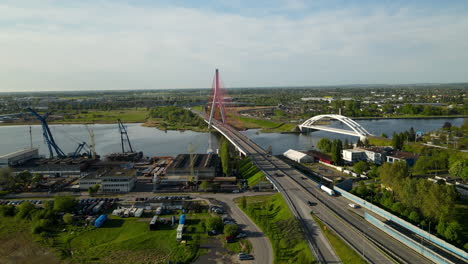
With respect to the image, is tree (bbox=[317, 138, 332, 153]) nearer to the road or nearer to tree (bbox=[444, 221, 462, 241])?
the road

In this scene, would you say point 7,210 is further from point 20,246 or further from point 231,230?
point 231,230

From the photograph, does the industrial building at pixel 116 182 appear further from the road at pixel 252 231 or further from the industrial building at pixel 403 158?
the industrial building at pixel 403 158

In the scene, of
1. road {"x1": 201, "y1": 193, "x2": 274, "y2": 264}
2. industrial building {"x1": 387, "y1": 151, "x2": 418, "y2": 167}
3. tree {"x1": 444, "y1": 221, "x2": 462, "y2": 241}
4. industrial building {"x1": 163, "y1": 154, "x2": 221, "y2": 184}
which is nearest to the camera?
tree {"x1": 444, "y1": 221, "x2": 462, "y2": 241}

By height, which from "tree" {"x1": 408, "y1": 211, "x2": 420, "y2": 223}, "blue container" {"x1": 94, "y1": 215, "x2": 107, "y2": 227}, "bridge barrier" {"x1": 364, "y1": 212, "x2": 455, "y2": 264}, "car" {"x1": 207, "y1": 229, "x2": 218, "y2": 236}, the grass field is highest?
"tree" {"x1": 408, "y1": 211, "x2": 420, "y2": 223}

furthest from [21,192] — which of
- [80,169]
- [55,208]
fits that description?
[55,208]

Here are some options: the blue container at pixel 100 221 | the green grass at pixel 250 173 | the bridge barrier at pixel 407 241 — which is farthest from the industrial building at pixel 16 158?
the bridge barrier at pixel 407 241

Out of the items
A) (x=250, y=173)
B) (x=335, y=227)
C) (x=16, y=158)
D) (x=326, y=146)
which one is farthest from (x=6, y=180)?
(x=326, y=146)

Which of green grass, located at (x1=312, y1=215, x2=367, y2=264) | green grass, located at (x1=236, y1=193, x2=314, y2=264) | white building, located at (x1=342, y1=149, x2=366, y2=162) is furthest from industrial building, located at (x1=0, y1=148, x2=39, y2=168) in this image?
white building, located at (x1=342, y1=149, x2=366, y2=162)
